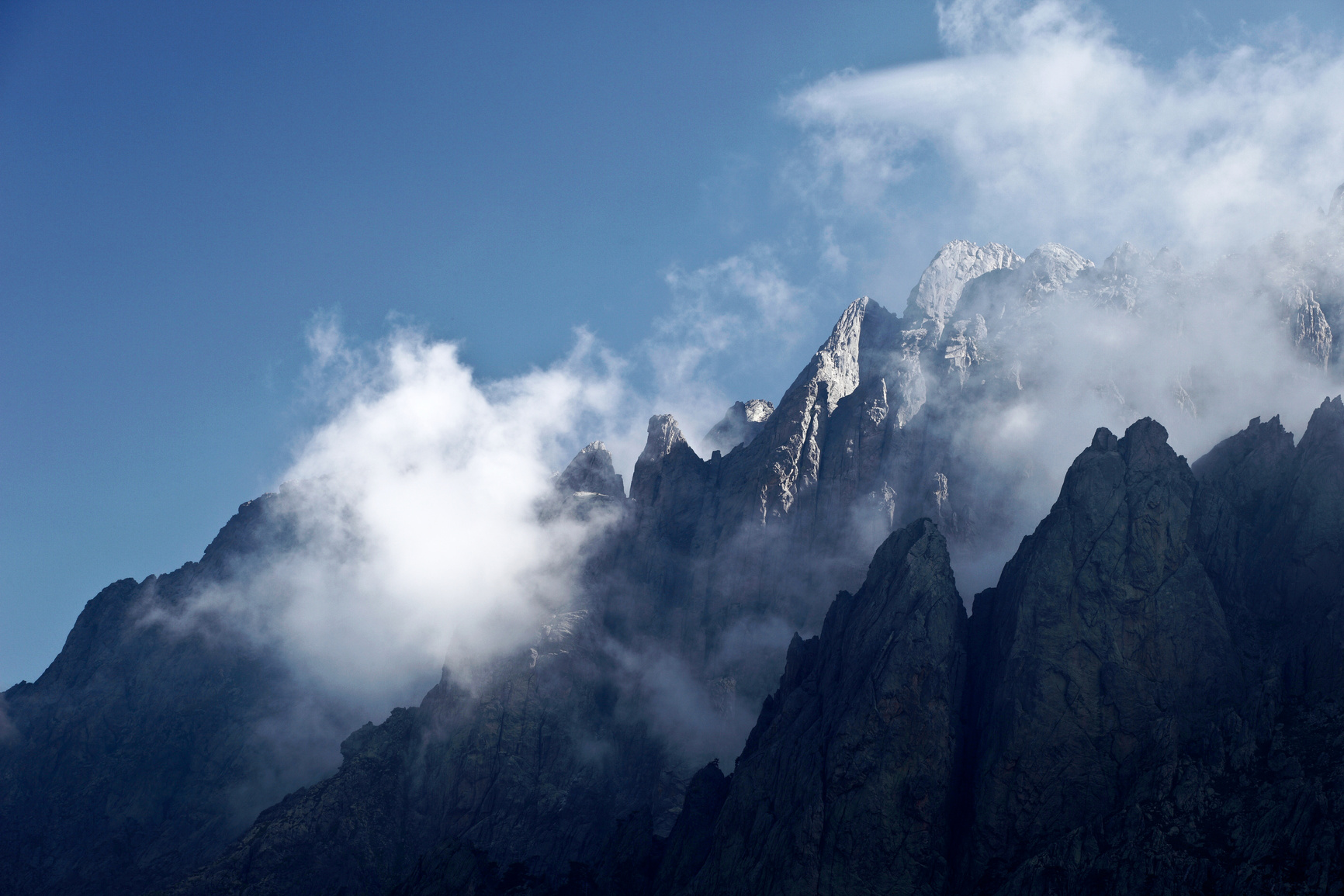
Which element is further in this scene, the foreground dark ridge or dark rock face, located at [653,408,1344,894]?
the foreground dark ridge

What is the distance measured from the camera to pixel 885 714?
113875 millimetres

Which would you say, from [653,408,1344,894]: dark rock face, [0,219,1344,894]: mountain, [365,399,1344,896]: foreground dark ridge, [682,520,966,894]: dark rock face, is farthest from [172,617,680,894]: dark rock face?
[653,408,1344,894]: dark rock face

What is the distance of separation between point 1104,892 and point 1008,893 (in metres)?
7.98

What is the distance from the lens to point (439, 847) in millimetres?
137750

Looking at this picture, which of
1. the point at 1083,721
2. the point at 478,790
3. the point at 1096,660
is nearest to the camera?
the point at 1083,721

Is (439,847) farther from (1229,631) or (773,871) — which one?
(1229,631)

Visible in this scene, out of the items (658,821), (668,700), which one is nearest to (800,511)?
(668,700)

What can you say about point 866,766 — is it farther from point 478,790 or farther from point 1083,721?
point 478,790

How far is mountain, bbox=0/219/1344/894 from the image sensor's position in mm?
102438

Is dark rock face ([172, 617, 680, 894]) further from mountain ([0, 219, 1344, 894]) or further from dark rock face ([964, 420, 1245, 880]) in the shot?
dark rock face ([964, 420, 1245, 880])

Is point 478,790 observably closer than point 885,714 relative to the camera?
No

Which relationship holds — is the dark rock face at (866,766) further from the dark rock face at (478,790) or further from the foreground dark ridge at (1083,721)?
the dark rock face at (478,790)

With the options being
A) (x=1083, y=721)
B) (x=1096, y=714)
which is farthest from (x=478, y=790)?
(x=1096, y=714)

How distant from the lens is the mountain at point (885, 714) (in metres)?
102
